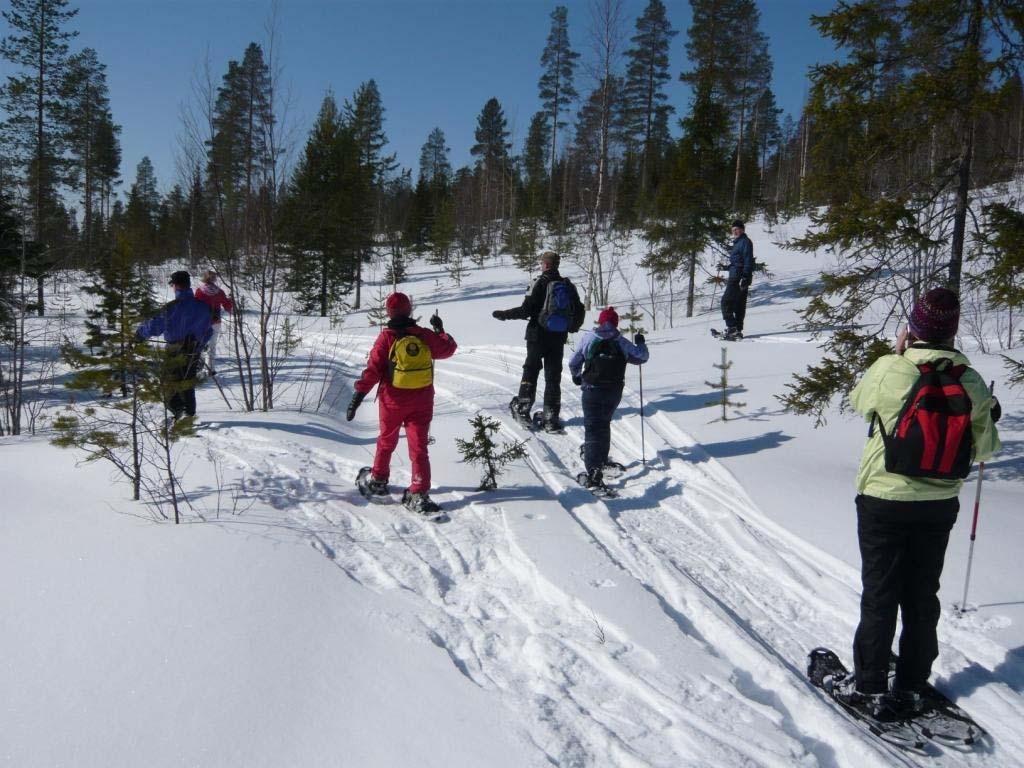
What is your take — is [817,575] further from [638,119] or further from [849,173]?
[638,119]

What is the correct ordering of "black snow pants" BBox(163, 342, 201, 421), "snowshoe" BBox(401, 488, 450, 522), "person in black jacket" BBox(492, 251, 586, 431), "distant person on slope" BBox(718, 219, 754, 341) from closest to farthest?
1. "black snow pants" BBox(163, 342, 201, 421)
2. "snowshoe" BBox(401, 488, 450, 522)
3. "person in black jacket" BBox(492, 251, 586, 431)
4. "distant person on slope" BBox(718, 219, 754, 341)

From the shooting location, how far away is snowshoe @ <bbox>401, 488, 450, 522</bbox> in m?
5.30

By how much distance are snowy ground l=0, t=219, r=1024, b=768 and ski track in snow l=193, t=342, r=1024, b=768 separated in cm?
2

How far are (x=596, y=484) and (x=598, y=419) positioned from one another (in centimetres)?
68

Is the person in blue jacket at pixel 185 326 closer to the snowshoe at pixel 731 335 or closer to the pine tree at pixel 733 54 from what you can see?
the snowshoe at pixel 731 335

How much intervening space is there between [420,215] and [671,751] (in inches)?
1743

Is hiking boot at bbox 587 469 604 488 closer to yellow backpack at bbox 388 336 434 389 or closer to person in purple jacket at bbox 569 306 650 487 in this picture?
person in purple jacket at bbox 569 306 650 487

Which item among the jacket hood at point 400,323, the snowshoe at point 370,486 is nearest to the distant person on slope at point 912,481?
the jacket hood at point 400,323

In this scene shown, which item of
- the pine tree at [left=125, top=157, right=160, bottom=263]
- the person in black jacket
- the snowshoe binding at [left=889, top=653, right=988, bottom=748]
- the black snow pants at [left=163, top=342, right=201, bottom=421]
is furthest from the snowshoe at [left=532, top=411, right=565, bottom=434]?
the pine tree at [left=125, top=157, right=160, bottom=263]

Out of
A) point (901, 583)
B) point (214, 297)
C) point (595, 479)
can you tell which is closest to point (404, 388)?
point (595, 479)

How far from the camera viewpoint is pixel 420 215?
44.2 meters

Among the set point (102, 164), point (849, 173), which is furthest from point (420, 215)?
point (849, 173)

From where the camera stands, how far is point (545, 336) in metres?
8.14

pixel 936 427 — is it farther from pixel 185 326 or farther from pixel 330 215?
pixel 330 215
